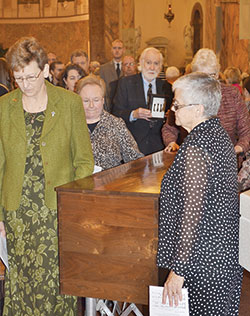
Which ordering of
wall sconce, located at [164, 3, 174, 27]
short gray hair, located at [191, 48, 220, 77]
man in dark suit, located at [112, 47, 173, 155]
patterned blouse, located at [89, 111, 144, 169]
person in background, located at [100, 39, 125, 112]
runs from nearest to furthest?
patterned blouse, located at [89, 111, 144, 169]
short gray hair, located at [191, 48, 220, 77]
man in dark suit, located at [112, 47, 173, 155]
person in background, located at [100, 39, 125, 112]
wall sconce, located at [164, 3, 174, 27]

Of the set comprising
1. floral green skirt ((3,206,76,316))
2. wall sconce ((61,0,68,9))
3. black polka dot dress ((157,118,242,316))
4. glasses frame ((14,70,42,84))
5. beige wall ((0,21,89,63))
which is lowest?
floral green skirt ((3,206,76,316))

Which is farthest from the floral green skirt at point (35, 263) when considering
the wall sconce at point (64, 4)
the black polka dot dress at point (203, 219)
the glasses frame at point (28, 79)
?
the wall sconce at point (64, 4)

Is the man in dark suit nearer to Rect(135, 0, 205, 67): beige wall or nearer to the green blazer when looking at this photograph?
the green blazer

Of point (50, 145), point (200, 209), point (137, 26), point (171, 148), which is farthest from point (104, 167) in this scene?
point (137, 26)

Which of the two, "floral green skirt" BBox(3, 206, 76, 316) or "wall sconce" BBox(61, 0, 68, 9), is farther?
"wall sconce" BBox(61, 0, 68, 9)

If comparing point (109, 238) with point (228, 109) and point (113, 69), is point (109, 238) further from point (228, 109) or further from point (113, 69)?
point (113, 69)

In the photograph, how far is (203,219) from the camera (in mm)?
2543

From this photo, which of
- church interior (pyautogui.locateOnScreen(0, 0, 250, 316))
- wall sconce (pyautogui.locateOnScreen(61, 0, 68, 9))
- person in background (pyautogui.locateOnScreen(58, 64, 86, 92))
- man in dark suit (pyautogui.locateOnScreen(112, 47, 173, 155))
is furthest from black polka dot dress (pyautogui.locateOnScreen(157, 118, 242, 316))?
→ wall sconce (pyautogui.locateOnScreen(61, 0, 68, 9))

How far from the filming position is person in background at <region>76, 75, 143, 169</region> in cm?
398

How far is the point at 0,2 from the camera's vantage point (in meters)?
25.2

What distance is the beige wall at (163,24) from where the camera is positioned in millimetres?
20797

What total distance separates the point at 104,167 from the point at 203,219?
149cm

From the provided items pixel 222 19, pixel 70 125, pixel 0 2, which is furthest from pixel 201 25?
pixel 70 125

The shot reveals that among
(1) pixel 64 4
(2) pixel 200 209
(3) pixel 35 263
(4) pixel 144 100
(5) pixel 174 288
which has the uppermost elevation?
(1) pixel 64 4
